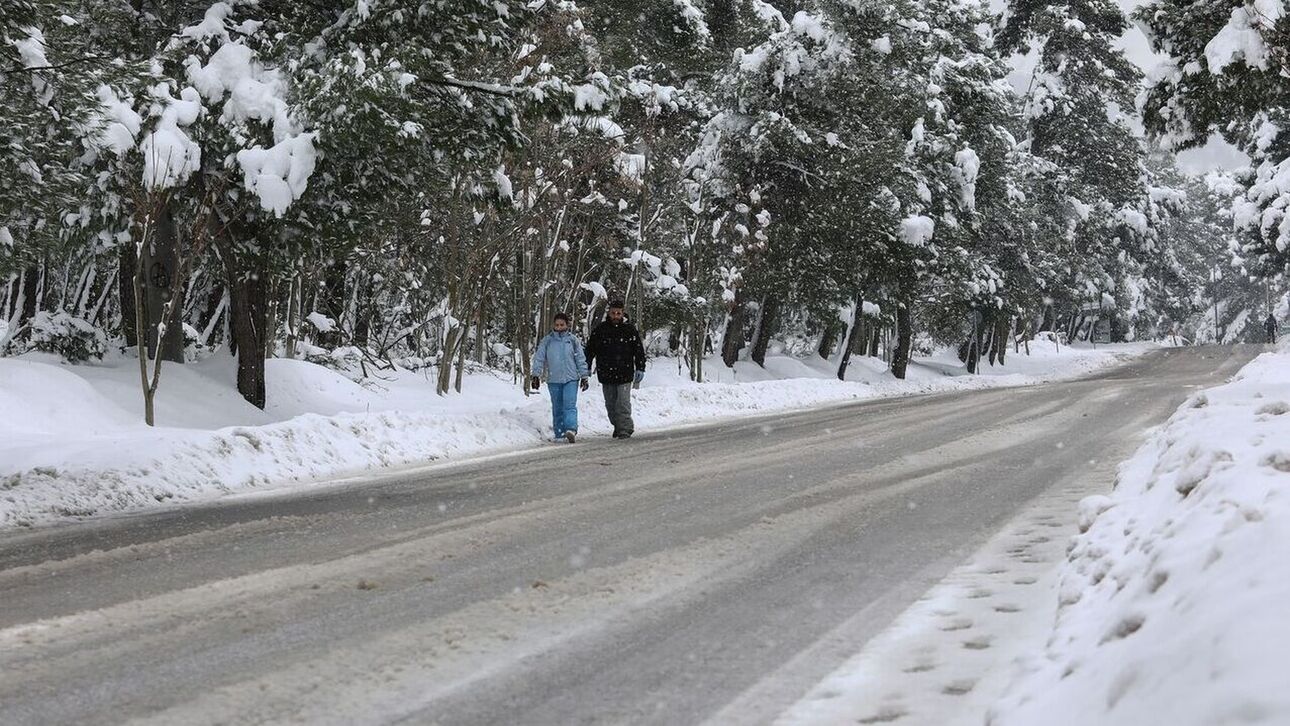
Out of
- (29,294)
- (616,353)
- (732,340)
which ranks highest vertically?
(29,294)

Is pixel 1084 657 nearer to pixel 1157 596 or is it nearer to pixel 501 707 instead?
pixel 1157 596

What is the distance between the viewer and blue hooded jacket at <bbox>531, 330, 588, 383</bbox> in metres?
14.6

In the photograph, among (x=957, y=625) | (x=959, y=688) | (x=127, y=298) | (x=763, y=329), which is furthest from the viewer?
(x=763, y=329)

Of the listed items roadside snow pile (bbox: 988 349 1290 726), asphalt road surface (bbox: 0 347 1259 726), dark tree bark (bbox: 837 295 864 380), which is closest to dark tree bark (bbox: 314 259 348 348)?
asphalt road surface (bbox: 0 347 1259 726)

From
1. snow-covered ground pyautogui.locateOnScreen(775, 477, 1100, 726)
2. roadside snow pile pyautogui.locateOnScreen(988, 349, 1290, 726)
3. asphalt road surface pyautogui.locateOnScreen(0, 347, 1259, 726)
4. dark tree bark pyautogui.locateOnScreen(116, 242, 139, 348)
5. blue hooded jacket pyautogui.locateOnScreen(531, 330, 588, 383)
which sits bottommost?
asphalt road surface pyautogui.locateOnScreen(0, 347, 1259, 726)

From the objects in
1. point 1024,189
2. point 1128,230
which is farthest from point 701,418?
point 1128,230

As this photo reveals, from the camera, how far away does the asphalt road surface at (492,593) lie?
3.80m

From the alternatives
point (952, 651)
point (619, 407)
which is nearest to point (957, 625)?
point (952, 651)

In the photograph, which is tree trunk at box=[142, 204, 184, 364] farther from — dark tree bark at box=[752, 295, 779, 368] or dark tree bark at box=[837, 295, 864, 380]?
dark tree bark at box=[837, 295, 864, 380]

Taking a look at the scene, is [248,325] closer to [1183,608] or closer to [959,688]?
[959,688]

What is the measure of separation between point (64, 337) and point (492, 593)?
12446 mm

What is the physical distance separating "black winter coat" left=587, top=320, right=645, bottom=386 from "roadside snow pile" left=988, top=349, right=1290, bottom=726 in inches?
399

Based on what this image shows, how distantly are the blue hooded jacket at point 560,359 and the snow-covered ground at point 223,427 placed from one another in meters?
0.86

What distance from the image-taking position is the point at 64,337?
50.2ft
